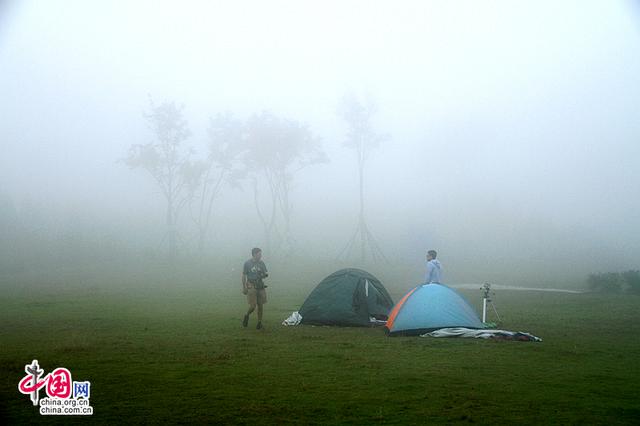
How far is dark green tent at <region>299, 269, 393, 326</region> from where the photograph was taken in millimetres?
17938

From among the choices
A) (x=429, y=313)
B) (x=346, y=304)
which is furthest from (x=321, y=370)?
(x=346, y=304)

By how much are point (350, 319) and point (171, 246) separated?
142ft

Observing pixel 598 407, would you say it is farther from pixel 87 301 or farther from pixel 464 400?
pixel 87 301

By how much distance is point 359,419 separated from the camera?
7.92 meters

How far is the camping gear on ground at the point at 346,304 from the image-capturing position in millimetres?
17938

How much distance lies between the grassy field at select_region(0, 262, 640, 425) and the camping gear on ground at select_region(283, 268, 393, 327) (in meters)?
0.74

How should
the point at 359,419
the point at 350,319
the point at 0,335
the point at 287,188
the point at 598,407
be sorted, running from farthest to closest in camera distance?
the point at 287,188 → the point at 350,319 → the point at 0,335 → the point at 598,407 → the point at 359,419

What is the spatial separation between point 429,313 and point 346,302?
10.4 feet

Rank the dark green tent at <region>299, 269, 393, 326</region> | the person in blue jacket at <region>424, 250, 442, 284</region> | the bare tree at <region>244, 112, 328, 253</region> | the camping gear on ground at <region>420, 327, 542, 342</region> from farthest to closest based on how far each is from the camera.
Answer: the bare tree at <region>244, 112, 328, 253</region>, the person in blue jacket at <region>424, 250, 442, 284</region>, the dark green tent at <region>299, 269, 393, 326</region>, the camping gear on ground at <region>420, 327, 542, 342</region>

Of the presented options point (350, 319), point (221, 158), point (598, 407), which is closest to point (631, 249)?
point (221, 158)

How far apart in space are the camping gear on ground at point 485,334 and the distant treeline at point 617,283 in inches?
765

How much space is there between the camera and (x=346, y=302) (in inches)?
713
